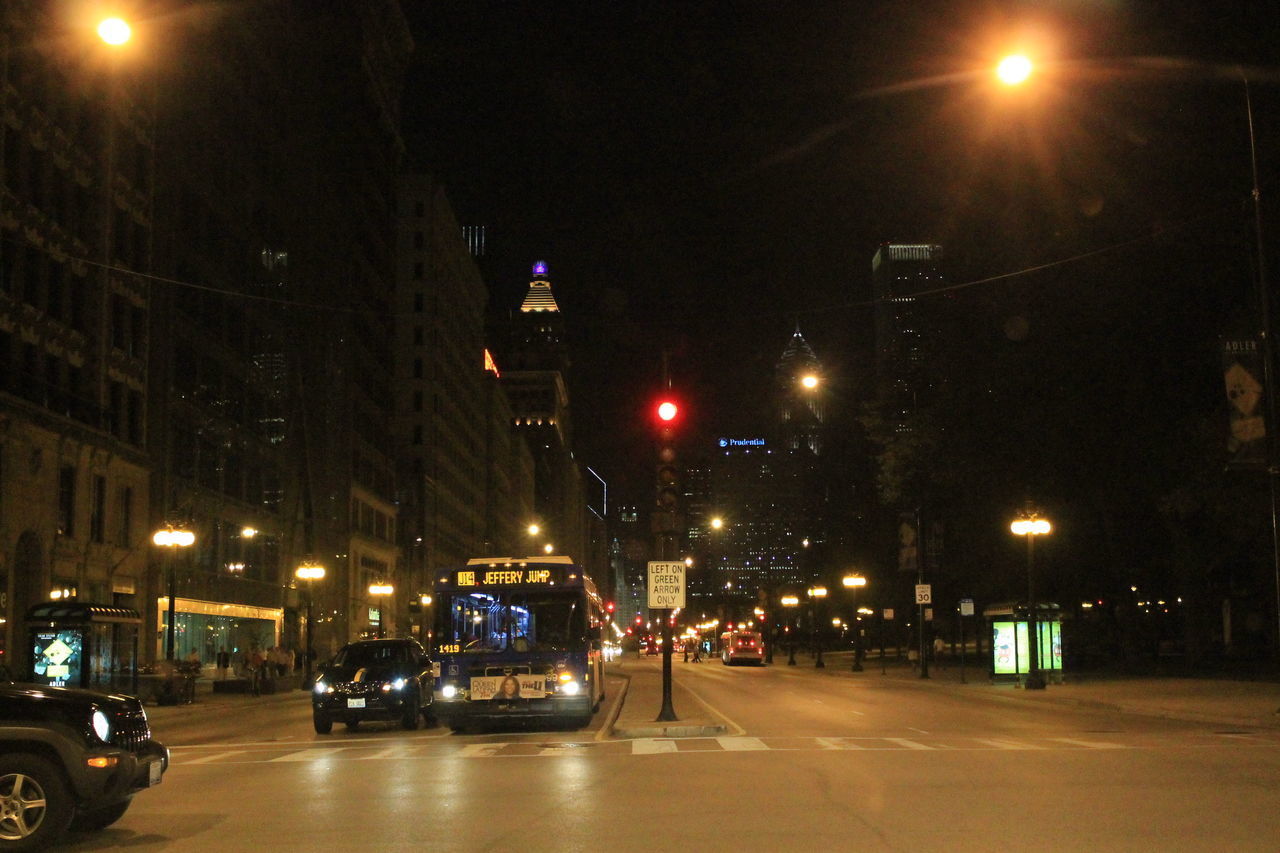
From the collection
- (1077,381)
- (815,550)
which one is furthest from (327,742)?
(815,550)

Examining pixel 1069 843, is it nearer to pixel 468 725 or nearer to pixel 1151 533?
pixel 468 725

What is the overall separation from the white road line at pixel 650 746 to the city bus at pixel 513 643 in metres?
2.82

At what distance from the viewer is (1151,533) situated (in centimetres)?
4784

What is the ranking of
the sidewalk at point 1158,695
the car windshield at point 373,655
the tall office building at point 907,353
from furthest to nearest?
the tall office building at point 907,353 < the sidewalk at point 1158,695 < the car windshield at point 373,655

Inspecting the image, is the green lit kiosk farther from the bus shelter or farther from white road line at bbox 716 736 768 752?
the bus shelter

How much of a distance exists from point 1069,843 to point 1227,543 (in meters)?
36.7

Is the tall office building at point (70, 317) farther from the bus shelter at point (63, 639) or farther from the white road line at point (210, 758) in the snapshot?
the white road line at point (210, 758)

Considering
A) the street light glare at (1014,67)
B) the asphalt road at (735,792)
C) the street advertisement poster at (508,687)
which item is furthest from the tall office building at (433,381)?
the street light glare at (1014,67)

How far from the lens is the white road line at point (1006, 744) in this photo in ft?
62.0

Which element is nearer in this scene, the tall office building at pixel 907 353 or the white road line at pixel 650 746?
the white road line at pixel 650 746

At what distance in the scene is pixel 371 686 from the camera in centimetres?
2488

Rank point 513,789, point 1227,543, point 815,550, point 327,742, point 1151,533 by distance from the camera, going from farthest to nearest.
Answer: point 815,550, point 1151,533, point 1227,543, point 327,742, point 513,789

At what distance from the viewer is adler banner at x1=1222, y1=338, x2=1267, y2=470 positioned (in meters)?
25.2

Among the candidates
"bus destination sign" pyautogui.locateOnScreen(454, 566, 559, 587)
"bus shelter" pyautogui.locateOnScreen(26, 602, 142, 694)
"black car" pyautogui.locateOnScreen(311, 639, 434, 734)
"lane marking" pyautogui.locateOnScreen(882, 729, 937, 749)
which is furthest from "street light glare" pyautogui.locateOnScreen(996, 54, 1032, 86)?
"bus shelter" pyautogui.locateOnScreen(26, 602, 142, 694)
